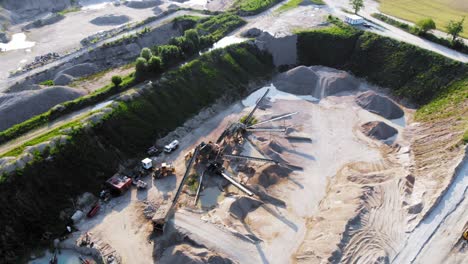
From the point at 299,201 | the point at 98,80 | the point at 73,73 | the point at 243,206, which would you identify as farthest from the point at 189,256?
the point at 73,73

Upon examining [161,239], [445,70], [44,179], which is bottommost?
[161,239]

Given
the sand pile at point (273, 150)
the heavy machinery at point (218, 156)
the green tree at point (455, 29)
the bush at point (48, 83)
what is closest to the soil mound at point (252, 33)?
the heavy machinery at point (218, 156)

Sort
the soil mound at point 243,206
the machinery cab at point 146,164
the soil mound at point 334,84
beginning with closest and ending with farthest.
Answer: the soil mound at point 243,206
the machinery cab at point 146,164
the soil mound at point 334,84

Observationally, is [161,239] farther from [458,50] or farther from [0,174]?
[458,50]

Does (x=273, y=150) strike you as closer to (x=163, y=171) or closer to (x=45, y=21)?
(x=163, y=171)

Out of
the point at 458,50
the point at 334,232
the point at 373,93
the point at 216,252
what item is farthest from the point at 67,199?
the point at 458,50

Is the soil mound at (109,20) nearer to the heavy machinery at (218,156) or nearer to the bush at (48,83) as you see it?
the bush at (48,83)
